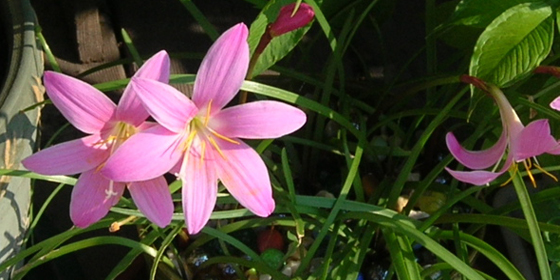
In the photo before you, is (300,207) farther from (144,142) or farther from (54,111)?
(54,111)

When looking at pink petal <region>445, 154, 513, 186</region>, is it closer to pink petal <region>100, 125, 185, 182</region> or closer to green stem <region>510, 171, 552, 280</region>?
green stem <region>510, 171, 552, 280</region>

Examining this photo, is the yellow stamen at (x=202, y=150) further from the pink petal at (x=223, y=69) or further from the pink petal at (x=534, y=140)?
the pink petal at (x=534, y=140)

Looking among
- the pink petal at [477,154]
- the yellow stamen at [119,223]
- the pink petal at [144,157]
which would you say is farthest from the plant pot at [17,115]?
the pink petal at [477,154]

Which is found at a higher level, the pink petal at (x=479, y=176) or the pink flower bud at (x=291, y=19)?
the pink flower bud at (x=291, y=19)

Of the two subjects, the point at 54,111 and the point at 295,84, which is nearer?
the point at 295,84

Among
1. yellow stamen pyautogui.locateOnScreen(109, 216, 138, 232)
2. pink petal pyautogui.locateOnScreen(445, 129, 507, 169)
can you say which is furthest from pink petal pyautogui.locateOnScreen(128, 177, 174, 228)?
pink petal pyautogui.locateOnScreen(445, 129, 507, 169)

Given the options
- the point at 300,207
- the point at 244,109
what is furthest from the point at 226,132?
the point at 300,207

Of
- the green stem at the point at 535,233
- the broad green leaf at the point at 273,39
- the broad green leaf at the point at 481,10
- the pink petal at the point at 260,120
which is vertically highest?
the broad green leaf at the point at 481,10

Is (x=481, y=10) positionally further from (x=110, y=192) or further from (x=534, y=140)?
(x=110, y=192)
